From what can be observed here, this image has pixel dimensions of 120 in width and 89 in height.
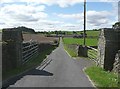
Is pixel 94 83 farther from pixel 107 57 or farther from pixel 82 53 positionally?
pixel 82 53

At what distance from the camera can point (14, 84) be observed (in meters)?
14.0

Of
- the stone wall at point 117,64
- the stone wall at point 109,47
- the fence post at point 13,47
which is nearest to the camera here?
the stone wall at point 117,64

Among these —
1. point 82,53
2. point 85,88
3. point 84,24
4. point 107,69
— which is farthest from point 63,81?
point 84,24

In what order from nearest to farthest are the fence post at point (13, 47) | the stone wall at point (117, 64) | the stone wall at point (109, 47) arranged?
the stone wall at point (117, 64), the stone wall at point (109, 47), the fence post at point (13, 47)

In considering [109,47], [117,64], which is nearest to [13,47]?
[109,47]

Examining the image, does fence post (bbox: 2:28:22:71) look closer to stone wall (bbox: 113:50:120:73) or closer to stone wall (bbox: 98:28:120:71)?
stone wall (bbox: 98:28:120:71)

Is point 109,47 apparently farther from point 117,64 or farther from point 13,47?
point 13,47

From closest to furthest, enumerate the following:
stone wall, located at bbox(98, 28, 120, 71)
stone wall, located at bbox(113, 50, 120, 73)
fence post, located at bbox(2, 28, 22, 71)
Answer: stone wall, located at bbox(113, 50, 120, 73) → stone wall, located at bbox(98, 28, 120, 71) → fence post, located at bbox(2, 28, 22, 71)

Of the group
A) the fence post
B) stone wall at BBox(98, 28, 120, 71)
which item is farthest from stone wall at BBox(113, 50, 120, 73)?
the fence post

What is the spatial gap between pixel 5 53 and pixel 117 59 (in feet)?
23.4

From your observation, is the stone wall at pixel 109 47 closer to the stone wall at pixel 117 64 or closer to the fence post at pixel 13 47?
the stone wall at pixel 117 64

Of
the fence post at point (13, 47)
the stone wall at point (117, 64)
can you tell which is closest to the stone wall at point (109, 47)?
the stone wall at point (117, 64)

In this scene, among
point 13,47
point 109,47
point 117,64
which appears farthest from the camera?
point 13,47

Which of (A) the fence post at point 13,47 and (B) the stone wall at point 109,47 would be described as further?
(A) the fence post at point 13,47
